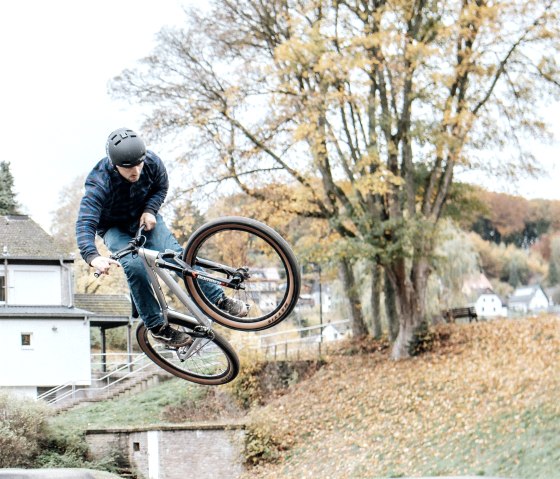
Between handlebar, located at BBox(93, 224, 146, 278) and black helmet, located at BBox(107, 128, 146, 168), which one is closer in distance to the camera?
black helmet, located at BBox(107, 128, 146, 168)

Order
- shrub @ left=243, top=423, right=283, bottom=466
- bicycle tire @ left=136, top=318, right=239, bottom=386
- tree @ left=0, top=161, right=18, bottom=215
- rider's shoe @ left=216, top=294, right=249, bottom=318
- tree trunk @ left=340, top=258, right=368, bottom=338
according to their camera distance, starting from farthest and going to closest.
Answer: tree @ left=0, top=161, right=18, bottom=215 → tree trunk @ left=340, top=258, right=368, bottom=338 → shrub @ left=243, top=423, right=283, bottom=466 → bicycle tire @ left=136, top=318, right=239, bottom=386 → rider's shoe @ left=216, top=294, right=249, bottom=318

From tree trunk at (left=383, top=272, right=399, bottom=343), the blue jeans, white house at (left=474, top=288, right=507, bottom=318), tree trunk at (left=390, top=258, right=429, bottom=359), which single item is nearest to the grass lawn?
tree trunk at (left=383, top=272, right=399, bottom=343)

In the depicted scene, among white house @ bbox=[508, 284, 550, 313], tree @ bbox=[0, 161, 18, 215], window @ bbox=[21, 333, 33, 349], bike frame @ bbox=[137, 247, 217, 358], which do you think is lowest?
white house @ bbox=[508, 284, 550, 313]

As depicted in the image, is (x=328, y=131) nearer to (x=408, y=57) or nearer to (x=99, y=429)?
(x=408, y=57)

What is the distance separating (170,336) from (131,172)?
133cm

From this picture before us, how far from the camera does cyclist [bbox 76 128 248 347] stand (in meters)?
6.53

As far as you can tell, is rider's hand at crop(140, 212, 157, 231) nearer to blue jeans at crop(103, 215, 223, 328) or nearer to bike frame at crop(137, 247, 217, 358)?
blue jeans at crop(103, 215, 223, 328)

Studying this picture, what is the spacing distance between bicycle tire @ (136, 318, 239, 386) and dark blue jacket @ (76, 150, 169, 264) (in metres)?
0.89

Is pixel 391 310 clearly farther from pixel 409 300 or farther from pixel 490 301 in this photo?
pixel 490 301

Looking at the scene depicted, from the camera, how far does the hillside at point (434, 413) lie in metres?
18.2

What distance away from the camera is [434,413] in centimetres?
2111

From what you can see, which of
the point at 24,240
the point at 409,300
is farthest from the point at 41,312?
the point at 409,300

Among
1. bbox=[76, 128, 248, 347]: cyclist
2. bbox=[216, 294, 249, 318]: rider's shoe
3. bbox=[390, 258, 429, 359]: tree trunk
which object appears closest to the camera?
bbox=[76, 128, 248, 347]: cyclist

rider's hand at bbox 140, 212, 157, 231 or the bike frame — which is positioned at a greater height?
rider's hand at bbox 140, 212, 157, 231
